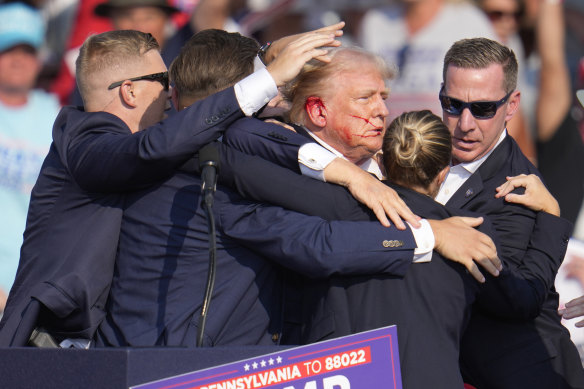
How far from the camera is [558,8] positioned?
5.46 meters

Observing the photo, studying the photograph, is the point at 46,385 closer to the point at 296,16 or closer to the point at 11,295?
the point at 11,295

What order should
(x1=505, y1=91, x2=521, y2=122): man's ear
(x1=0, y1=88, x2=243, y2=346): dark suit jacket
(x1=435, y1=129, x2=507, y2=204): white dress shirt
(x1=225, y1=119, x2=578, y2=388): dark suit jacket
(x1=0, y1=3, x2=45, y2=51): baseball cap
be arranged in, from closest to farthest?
1. (x1=0, y1=88, x2=243, y2=346): dark suit jacket
2. (x1=225, y1=119, x2=578, y2=388): dark suit jacket
3. (x1=435, y1=129, x2=507, y2=204): white dress shirt
4. (x1=505, y1=91, x2=521, y2=122): man's ear
5. (x1=0, y1=3, x2=45, y2=51): baseball cap

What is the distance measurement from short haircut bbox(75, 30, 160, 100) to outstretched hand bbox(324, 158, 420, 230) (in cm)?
88

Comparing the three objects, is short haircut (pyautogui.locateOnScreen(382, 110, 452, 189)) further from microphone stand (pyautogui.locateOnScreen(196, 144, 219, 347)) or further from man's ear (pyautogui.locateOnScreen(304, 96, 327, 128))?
microphone stand (pyautogui.locateOnScreen(196, 144, 219, 347))

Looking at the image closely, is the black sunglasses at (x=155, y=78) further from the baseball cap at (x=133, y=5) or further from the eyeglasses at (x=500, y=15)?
the baseball cap at (x=133, y=5)

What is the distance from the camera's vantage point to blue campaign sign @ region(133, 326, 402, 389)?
2.53 m

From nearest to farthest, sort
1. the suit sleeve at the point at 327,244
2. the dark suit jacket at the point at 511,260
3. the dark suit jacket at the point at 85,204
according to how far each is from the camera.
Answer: the suit sleeve at the point at 327,244, the dark suit jacket at the point at 85,204, the dark suit jacket at the point at 511,260

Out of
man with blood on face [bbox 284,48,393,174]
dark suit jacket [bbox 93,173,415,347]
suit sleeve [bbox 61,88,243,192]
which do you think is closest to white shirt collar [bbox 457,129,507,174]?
man with blood on face [bbox 284,48,393,174]

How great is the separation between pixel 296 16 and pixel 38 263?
3.16 metres

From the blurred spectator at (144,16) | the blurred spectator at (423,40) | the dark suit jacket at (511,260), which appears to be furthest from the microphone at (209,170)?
the blurred spectator at (144,16)

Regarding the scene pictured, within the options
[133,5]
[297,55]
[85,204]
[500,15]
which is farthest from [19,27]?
[297,55]

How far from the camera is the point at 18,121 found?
20.7 feet

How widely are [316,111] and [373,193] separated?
516 mm

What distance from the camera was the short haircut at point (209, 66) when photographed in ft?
10.8
